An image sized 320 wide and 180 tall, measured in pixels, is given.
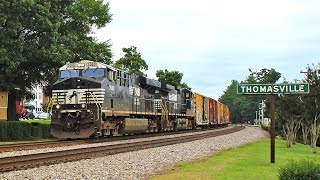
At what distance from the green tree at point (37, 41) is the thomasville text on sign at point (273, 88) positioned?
64.9ft

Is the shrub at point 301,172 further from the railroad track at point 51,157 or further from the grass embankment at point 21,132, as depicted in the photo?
the grass embankment at point 21,132

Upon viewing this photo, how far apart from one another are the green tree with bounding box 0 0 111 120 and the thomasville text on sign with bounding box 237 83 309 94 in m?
19.8

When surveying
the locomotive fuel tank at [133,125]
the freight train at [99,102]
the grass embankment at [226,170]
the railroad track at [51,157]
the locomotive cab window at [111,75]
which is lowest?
the grass embankment at [226,170]

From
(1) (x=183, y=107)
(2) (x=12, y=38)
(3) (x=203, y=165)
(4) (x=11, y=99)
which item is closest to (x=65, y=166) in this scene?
(3) (x=203, y=165)

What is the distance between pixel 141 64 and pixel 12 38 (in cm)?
4020

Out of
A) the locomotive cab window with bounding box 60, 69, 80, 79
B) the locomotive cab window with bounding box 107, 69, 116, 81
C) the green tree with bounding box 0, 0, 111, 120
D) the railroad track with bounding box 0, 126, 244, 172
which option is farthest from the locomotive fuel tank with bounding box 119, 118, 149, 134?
the green tree with bounding box 0, 0, 111, 120

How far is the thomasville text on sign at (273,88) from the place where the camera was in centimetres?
1649

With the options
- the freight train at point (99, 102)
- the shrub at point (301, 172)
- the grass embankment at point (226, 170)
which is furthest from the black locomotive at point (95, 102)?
the shrub at point (301, 172)

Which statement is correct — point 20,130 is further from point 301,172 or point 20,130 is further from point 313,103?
point 301,172

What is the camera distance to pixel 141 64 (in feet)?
239

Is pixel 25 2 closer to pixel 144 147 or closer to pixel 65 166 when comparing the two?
pixel 144 147

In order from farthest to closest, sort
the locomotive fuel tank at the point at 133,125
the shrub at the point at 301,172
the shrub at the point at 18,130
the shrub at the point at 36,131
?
1. the shrub at the point at 36,131
2. the shrub at the point at 18,130
3. the locomotive fuel tank at the point at 133,125
4. the shrub at the point at 301,172

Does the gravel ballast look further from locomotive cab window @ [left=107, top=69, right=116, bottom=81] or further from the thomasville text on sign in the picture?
locomotive cab window @ [left=107, top=69, right=116, bottom=81]

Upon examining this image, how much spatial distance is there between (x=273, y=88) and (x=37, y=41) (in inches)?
889
